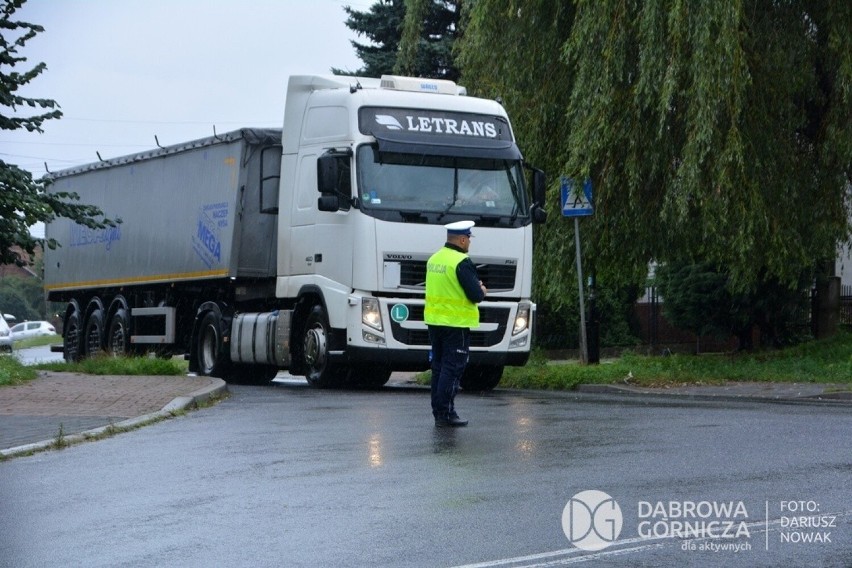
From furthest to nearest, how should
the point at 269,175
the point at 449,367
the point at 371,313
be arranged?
1. the point at 269,175
2. the point at 371,313
3. the point at 449,367

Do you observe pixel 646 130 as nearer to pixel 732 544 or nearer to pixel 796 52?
pixel 796 52

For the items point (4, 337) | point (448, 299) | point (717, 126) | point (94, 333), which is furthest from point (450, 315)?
point (4, 337)

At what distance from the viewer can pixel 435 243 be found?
59.1 feet

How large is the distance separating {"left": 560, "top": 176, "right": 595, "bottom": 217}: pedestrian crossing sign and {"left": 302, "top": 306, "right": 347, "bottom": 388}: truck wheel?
3.58 meters

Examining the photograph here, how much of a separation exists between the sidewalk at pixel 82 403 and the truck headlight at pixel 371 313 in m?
1.92

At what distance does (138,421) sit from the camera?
13.1 m

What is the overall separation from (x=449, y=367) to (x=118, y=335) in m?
13.9

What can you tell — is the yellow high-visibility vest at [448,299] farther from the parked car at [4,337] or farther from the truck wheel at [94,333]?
the parked car at [4,337]

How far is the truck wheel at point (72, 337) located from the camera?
27.3 metres

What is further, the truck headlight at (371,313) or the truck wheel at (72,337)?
the truck wheel at (72,337)

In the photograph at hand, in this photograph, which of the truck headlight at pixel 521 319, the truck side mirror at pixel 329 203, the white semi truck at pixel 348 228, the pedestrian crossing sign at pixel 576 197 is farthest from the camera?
the pedestrian crossing sign at pixel 576 197

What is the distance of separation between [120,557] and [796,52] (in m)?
14.8

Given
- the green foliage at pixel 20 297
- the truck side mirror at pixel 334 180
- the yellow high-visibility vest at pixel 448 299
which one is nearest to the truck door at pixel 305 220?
the truck side mirror at pixel 334 180

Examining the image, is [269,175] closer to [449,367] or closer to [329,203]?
[329,203]
